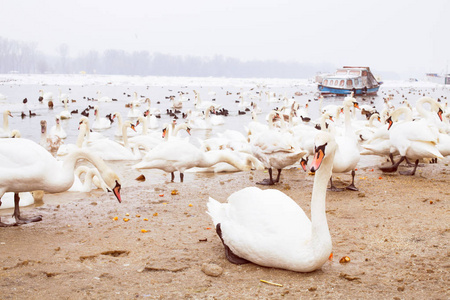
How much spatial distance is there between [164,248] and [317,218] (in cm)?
168

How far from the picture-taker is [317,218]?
3971mm

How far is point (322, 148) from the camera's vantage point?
3.87 metres

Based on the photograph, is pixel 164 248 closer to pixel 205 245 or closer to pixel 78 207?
pixel 205 245

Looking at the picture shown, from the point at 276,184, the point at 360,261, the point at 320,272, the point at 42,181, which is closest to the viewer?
the point at 320,272

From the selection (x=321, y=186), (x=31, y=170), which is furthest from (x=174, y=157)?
(x=321, y=186)

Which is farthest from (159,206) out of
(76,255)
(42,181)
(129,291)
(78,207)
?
(129,291)

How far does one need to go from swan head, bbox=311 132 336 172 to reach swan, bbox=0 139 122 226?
8.67 feet

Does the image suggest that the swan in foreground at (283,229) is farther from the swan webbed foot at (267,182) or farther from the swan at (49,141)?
the swan at (49,141)

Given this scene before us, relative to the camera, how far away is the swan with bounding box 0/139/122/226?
5402 mm

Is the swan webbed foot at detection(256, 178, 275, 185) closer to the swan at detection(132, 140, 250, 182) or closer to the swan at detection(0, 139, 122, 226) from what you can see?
the swan at detection(132, 140, 250, 182)

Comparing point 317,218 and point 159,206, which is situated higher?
point 317,218

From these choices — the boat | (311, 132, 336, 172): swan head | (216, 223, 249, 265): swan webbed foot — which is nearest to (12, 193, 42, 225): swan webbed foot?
(216, 223, 249, 265): swan webbed foot

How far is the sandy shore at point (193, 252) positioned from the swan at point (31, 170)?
1.78 ft

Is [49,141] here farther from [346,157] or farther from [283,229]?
[283,229]
